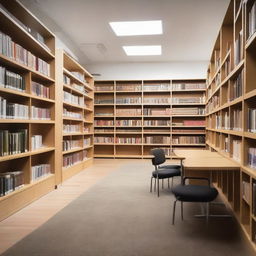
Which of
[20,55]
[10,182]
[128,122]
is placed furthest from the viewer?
[128,122]

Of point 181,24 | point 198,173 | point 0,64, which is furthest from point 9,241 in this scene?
point 181,24

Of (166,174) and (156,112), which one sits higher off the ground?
(156,112)

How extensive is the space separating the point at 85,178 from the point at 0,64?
9.95ft

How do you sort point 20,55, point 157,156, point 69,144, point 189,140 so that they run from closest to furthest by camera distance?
point 20,55, point 157,156, point 69,144, point 189,140

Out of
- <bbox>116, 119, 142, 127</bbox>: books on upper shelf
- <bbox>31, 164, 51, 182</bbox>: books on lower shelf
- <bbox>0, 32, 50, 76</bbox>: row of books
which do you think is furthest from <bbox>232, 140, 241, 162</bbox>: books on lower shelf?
<bbox>116, 119, 142, 127</bbox>: books on upper shelf

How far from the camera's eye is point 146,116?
894cm

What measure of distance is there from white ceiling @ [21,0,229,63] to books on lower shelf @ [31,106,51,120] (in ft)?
6.54

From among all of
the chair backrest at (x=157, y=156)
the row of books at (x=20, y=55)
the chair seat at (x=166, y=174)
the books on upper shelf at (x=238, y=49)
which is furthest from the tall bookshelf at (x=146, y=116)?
the books on upper shelf at (x=238, y=49)

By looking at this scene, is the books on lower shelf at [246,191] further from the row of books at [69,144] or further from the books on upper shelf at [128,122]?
the books on upper shelf at [128,122]

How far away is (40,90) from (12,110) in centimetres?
100

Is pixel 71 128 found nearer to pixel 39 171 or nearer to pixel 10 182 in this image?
pixel 39 171

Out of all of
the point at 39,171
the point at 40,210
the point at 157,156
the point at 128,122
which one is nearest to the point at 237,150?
the point at 157,156

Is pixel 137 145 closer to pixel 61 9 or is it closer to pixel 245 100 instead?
pixel 61 9

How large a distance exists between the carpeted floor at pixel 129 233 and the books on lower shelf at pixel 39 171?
0.76m
